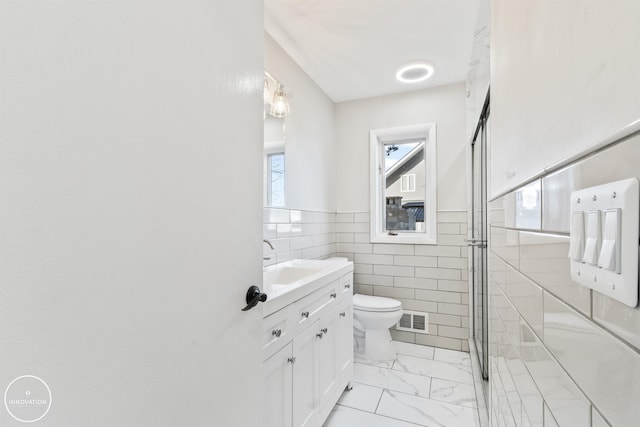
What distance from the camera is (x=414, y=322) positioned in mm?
2727

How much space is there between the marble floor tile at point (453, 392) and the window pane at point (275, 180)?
5.58ft

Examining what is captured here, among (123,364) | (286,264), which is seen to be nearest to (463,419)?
(286,264)

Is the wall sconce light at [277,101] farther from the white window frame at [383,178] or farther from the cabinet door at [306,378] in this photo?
the cabinet door at [306,378]

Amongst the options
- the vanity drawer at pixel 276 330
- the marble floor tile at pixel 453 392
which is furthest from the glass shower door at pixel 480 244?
the vanity drawer at pixel 276 330

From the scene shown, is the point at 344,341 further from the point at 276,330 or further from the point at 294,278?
the point at 276,330

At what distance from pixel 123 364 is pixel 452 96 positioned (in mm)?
2975

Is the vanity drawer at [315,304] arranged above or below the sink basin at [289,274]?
below

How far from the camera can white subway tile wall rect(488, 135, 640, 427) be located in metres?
0.30

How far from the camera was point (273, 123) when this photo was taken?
6.88 ft

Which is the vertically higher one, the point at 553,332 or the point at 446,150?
the point at 446,150

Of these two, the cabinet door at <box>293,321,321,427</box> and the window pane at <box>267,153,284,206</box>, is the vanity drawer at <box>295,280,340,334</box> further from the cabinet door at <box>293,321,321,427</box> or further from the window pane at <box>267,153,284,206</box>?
the window pane at <box>267,153,284,206</box>

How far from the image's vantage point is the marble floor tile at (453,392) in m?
1.87

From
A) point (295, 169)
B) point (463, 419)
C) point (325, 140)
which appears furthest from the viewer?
point (325, 140)

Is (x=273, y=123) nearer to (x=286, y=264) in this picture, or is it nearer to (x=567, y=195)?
(x=286, y=264)
